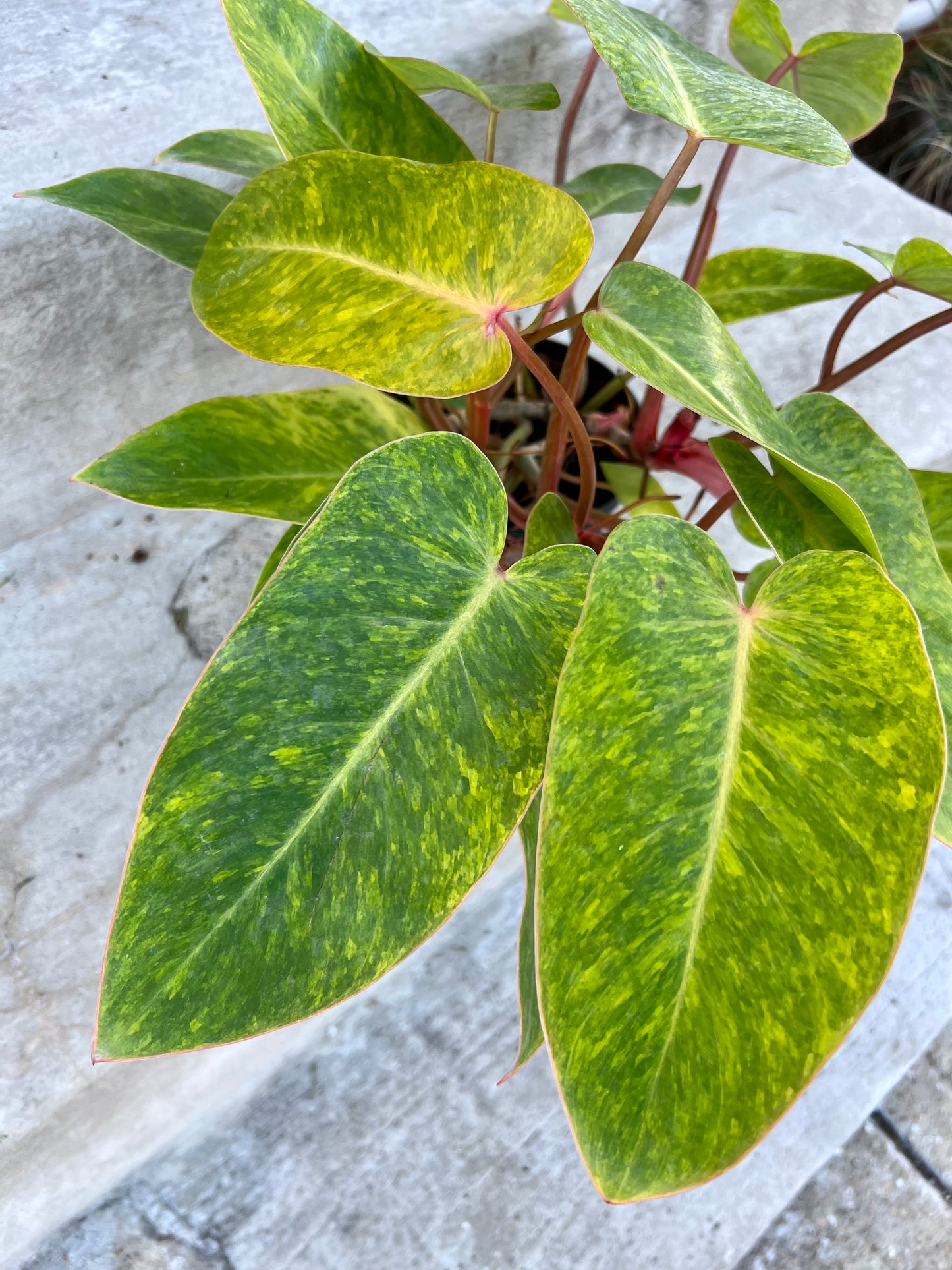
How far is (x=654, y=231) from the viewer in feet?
3.43

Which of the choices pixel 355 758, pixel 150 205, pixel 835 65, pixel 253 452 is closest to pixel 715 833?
pixel 355 758

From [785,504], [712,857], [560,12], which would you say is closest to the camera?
[712,857]

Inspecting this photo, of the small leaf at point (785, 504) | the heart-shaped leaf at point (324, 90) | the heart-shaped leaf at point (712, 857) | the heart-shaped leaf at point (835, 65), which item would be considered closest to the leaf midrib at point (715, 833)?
the heart-shaped leaf at point (712, 857)

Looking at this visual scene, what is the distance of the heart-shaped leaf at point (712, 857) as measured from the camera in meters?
0.36

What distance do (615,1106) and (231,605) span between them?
0.60 m

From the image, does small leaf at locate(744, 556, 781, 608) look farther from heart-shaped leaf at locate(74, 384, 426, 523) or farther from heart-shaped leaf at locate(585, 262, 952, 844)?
heart-shaped leaf at locate(74, 384, 426, 523)

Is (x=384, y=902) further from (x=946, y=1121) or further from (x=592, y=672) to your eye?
(x=946, y=1121)

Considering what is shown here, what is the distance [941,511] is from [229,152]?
1.73 feet

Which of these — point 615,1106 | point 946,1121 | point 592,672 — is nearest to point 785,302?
point 592,672

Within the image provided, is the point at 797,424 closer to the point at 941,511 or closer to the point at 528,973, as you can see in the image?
the point at 941,511

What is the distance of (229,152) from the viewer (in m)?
0.60

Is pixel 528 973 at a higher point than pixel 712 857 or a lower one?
lower

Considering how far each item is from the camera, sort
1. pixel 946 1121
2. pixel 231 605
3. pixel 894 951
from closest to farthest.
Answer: pixel 894 951 < pixel 231 605 < pixel 946 1121

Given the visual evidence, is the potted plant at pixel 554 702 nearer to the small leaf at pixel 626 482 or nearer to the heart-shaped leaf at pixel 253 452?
the heart-shaped leaf at pixel 253 452
